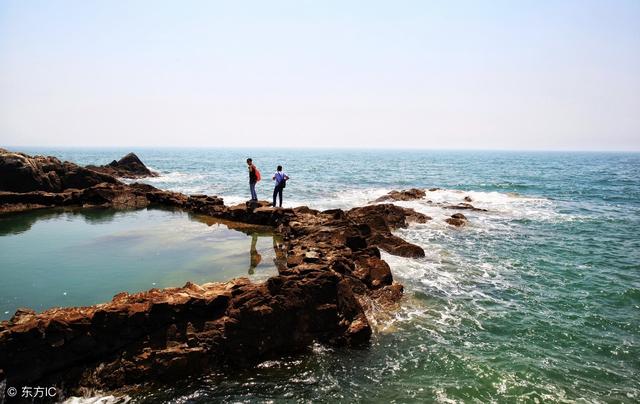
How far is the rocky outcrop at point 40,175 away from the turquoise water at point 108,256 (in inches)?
315

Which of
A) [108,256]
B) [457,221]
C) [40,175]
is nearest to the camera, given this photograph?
[108,256]

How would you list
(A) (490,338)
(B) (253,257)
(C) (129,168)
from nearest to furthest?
(A) (490,338) → (B) (253,257) → (C) (129,168)

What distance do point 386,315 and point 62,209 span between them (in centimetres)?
2002

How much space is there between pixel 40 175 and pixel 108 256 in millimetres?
18519

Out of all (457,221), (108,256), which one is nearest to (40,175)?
(108,256)

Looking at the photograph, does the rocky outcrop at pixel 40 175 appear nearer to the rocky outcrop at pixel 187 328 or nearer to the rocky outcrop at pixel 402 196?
the rocky outcrop at pixel 402 196

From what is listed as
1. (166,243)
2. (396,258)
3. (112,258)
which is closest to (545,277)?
(396,258)

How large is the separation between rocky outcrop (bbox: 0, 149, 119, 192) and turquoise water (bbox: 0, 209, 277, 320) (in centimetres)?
799

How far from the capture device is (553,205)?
3153 cm

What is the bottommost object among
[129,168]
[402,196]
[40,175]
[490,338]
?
[490,338]

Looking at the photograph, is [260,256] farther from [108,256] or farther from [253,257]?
[108,256]

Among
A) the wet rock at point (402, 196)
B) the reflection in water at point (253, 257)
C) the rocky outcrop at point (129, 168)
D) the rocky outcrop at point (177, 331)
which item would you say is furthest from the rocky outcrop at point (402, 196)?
the rocky outcrop at point (129, 168)

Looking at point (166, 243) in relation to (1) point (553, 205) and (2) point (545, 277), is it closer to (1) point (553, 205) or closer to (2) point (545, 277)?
(2) point (545, 277)

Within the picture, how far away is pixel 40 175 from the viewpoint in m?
26.1
